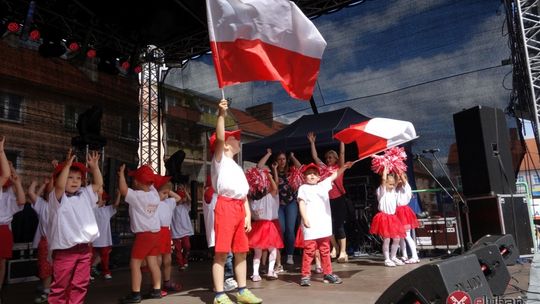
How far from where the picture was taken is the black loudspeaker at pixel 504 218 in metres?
5.38

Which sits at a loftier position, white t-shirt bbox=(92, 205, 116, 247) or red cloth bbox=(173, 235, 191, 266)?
white t-shirt bbox=(92, 205, 116, 247)

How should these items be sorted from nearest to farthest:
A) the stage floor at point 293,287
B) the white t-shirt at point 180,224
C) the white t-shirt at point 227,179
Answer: the white t-shirt at point 227,179, the stage floor at point 293,287, the white t-shirt at point 180,224

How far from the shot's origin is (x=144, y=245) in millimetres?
4098

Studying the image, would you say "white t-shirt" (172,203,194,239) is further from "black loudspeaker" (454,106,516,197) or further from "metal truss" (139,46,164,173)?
"black loudspeaker" (454,106,516,197)

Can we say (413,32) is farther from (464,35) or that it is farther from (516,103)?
(516,103)

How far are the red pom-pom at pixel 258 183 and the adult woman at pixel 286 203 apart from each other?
0.75 metres

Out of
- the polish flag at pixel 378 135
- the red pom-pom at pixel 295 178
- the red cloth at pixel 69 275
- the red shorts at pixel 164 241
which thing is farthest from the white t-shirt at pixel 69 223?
the polish flag at pixel 378 135

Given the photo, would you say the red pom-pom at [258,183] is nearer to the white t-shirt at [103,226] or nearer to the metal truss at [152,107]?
the white t-shirt at [103,226]

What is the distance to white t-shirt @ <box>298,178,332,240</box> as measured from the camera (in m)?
4.64

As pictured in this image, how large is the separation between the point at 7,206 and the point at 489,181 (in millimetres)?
5993

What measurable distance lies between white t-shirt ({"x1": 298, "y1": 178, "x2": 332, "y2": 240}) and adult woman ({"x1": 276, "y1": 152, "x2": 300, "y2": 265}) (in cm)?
135

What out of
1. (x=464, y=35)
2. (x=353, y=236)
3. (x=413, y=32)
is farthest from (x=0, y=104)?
(x=464, y=35)

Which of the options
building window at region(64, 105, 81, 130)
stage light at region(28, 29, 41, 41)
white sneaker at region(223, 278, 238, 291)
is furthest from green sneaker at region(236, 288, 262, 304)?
building window at region(64, 105, 81, 130)

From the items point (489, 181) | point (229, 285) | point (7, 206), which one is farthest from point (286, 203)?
point (7, 206)
